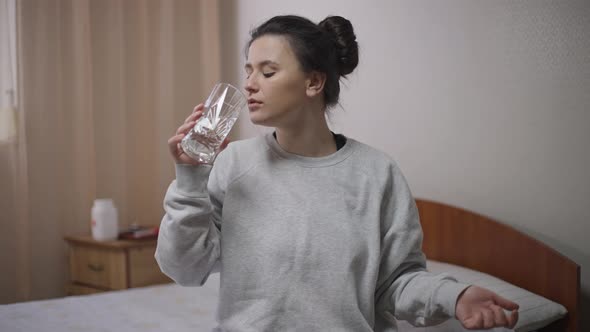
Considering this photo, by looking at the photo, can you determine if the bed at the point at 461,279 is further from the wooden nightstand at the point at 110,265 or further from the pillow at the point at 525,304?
the wooden nightstand at the point at 110,265

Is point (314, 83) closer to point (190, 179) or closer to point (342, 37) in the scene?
point (342, 37)

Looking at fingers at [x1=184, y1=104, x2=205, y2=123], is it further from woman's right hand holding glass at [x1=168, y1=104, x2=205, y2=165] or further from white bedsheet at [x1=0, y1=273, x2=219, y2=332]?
white bedsheet at [x1=0, y1=273, x2=219, y2=332]

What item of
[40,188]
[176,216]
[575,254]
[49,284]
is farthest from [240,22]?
[176,216]

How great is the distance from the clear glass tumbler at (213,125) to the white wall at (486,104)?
3.45 ft

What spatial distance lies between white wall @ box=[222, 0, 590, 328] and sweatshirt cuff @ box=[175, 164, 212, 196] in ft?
3.81

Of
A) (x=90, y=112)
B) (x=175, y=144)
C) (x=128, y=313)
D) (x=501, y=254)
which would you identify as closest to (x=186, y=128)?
(x=175, y=144)

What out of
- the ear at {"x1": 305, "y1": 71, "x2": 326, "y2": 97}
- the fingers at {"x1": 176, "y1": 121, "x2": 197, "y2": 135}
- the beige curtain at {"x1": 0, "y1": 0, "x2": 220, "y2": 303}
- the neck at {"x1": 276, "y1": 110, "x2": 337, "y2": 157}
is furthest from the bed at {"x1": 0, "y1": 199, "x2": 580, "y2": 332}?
the beige curtain at {"x1": 0, "y1": 0, "x2": 220, "y2": 303}

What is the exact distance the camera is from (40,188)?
10.1 feet

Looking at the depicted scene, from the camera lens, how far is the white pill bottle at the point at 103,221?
2953 mm

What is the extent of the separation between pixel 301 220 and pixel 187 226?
0.22 m

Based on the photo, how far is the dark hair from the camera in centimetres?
127

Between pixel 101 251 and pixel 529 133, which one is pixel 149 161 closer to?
pixel 101 251

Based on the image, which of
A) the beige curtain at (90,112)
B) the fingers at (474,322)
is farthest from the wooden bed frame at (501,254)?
the beige curtain at (90,112)

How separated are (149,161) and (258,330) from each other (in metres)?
2.40
